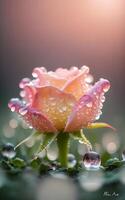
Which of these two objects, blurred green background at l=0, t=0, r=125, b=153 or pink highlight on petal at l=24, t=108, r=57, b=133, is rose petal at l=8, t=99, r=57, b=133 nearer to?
pink highlight on petal at l=24, t=108, r=57, b=133

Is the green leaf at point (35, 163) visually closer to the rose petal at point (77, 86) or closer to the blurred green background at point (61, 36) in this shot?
the rose petal at point (77, 86)

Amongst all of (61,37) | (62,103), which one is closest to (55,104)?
(62,103)

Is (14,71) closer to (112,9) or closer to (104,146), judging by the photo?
(112,9)

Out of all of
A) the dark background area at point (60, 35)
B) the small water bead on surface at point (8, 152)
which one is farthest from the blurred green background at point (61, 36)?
the small water bead on surface at point (8, 152)

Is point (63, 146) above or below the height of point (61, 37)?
below

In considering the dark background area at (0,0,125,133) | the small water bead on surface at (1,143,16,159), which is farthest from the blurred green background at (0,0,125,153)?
the small water bead on surface at (1,143,16,159)

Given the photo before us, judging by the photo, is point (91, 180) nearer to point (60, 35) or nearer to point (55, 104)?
point (55, 104)

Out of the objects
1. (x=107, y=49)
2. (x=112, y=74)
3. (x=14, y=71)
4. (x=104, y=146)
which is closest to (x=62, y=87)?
(x=104, y=146)
